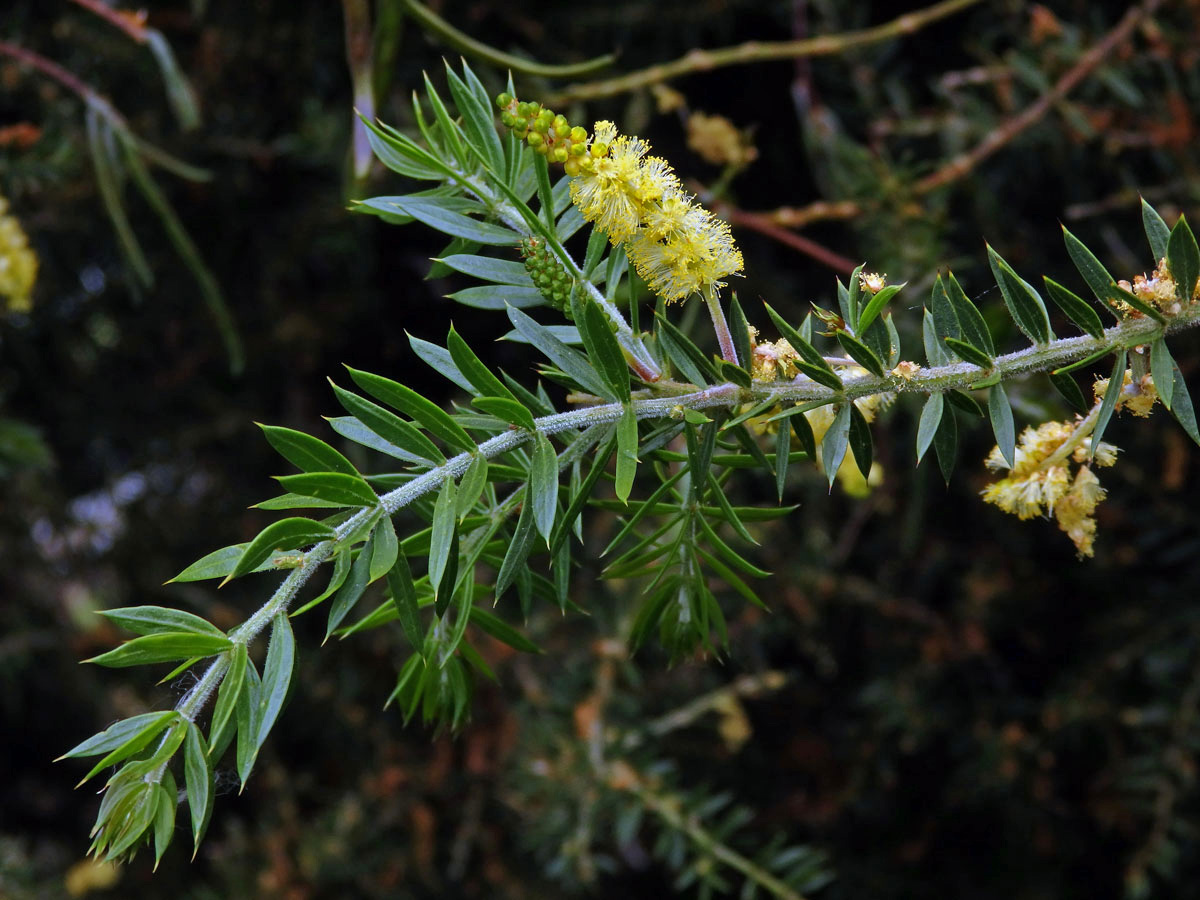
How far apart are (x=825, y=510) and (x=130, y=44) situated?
119 centimetres

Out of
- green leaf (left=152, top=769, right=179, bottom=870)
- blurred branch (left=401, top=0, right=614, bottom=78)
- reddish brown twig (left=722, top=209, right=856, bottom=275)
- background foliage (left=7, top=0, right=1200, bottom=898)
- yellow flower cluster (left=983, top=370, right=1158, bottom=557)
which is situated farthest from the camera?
background foliage (left=7, top=0, right=1200, bottom=898)

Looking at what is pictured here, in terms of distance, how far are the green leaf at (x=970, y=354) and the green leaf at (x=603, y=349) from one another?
15 cm

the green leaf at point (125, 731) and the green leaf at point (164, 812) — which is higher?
the green leaf at point (125, 731)

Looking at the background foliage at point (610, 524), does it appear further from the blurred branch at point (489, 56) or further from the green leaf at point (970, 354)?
the green leaf at point (970, 354)

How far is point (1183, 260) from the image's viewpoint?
456 millimetres

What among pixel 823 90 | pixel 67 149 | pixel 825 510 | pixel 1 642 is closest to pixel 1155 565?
pixel 825 510

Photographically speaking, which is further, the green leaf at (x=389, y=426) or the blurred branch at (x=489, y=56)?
the blurred branch at (x=489, y=56)

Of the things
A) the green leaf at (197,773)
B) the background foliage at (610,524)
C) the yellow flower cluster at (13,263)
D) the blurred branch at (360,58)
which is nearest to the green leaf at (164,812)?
the green leaf at (197,773)

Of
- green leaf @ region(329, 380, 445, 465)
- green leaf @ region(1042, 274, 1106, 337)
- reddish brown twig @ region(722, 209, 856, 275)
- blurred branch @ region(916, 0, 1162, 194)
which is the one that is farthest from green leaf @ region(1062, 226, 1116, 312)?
blurred branch @ region(916, 0, 1162, 194)

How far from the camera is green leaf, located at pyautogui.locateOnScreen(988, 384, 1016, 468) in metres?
0.47

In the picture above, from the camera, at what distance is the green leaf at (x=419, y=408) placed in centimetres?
47

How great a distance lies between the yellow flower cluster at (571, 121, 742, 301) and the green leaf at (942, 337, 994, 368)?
12 cm

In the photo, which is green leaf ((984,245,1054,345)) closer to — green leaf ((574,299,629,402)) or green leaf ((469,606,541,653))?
green leaf ((574,299,629,402))

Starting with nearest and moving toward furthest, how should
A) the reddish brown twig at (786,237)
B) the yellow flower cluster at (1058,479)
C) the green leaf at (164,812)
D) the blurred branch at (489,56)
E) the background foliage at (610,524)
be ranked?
the green leaf at (164,812), the yellow flower cluster at (1058,479), the blurred branch at (489,56), the reddish brown twig at (786,237), the background foliage at (610,524)
